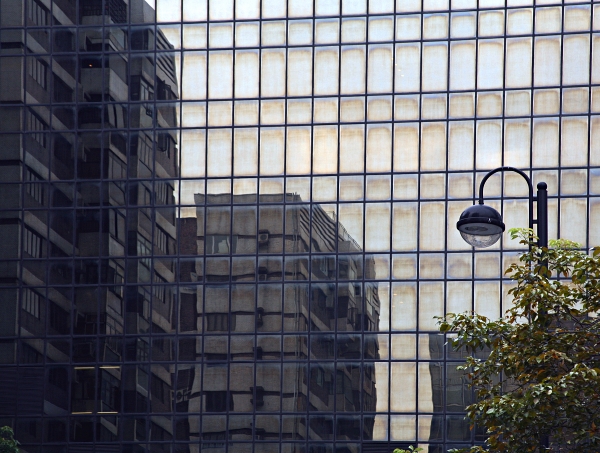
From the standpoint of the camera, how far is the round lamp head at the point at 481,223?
2222 cm

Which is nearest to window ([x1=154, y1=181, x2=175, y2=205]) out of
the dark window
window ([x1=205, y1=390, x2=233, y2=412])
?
the dark window

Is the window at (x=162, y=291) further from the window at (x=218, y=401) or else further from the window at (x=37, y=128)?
the window at (x=37, y=128)

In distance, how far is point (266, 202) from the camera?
60156mm

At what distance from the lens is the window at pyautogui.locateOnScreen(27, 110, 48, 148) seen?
6194 cm

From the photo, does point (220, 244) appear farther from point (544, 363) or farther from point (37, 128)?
point (544, 363)

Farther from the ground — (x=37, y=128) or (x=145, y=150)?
(x=37, y=128)

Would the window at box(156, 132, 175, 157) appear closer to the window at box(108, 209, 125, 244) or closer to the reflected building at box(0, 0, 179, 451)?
the reflected building at box(0, 0, 179, 451)

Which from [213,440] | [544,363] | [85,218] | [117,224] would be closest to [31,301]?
[85,218]

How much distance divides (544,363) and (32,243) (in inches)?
1720

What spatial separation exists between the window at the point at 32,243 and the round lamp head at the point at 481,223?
41.9 metres

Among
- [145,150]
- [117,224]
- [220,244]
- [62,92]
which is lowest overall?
[220,244]

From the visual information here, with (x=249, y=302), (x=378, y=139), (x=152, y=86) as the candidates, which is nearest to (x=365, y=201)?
(x=378, y=139)

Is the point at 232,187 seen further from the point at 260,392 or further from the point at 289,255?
the point at 260,392

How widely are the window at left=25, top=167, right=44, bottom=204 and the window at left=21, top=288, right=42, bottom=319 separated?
4591 millimetres
